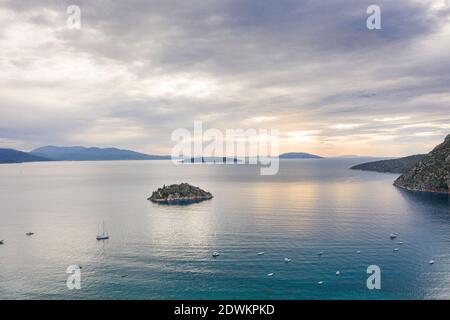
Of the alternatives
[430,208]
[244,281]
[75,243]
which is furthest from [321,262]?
[430,208]

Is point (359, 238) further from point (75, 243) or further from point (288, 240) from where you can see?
point (75, 243)

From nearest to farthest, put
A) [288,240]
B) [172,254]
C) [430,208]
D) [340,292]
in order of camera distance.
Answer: [340,292] < [172,254] < [288,240] < [430,208]

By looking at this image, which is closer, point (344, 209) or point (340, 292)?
point (340, 292)

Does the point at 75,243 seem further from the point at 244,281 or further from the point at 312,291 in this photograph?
the point at 312,291
